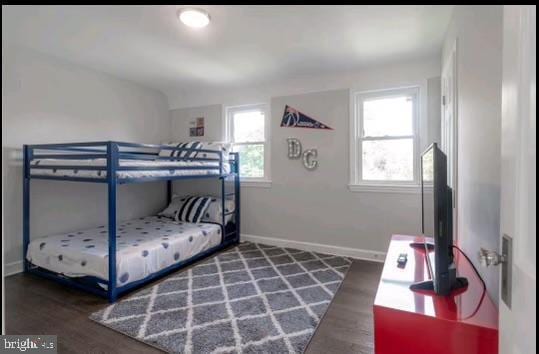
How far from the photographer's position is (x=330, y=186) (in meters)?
3.28

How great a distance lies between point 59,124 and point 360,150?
332 cm

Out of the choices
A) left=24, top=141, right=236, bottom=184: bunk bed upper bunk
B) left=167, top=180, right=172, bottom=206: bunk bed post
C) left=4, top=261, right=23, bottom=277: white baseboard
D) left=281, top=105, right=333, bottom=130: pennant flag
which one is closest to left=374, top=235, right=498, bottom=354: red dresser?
left=24, top=141, right=236, bottom=184: bunk bed upper bunk

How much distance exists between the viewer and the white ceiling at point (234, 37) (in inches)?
79.6

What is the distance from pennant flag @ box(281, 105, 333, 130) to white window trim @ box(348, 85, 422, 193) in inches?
13.3

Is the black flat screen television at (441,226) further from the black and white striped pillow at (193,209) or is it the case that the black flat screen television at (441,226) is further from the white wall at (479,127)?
the black and white striped pillow at (193,209)

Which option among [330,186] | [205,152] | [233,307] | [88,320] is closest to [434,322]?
[233,307]

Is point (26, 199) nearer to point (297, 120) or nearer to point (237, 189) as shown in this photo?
point (237, 189)

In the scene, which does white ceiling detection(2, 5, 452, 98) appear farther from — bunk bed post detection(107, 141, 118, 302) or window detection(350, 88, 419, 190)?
bunk bed post detection(107, 141, 118, 302)

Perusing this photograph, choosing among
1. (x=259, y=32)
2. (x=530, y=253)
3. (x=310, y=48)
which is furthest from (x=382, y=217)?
(x=530, y=253)

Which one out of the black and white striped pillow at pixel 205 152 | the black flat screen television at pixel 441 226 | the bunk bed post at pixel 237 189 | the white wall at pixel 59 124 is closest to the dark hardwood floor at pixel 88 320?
the white wall at pixel 59 124

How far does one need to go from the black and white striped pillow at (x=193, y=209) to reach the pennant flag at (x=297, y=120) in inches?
57.2

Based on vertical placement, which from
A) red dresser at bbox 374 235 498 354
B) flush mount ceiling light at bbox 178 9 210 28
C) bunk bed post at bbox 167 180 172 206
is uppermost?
flush mount ceiling light at bbox 178 9 210 28

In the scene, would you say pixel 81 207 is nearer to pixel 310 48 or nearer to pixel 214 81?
pixel 214 81

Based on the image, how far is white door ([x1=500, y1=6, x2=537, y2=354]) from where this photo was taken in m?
0.56
